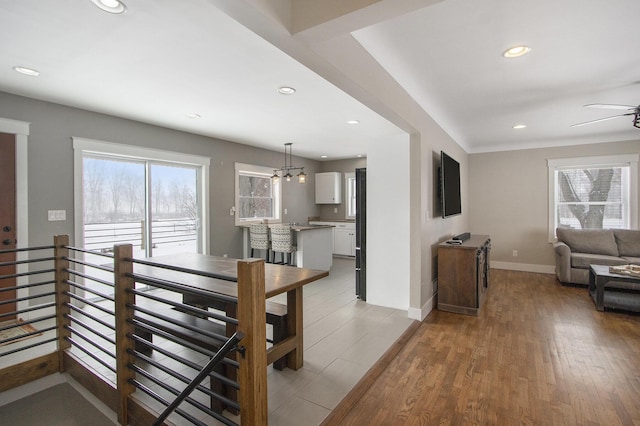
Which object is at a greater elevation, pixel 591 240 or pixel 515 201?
pixel 515 201

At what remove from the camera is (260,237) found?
552 cm

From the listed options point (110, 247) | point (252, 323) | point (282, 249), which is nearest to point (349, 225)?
point (282, 249)

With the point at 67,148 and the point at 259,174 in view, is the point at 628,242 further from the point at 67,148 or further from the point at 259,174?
the point at 67,148

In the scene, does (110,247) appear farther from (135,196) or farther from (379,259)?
(379,259)

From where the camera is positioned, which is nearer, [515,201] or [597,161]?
[597,161]

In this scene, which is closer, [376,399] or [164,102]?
[376,399]

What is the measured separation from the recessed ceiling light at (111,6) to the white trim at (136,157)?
2.54 meters

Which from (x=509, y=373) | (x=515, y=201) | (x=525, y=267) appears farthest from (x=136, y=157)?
(x=525, y=267)

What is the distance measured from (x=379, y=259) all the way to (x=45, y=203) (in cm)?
397

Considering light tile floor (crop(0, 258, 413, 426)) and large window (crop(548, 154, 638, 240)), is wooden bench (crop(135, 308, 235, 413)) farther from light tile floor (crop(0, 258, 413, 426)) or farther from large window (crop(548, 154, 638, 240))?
large window (crop(548, 154, 638, 240))

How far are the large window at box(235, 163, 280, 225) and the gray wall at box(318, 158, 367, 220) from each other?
5.40 feet

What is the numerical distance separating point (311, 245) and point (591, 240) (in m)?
4.56

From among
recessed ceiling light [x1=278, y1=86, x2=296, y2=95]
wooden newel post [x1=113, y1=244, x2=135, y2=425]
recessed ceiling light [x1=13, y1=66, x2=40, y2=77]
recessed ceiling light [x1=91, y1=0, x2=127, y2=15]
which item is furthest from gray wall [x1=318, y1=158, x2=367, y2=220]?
wooden newel post [x1=113, y1=244, x2=135, y2=425]

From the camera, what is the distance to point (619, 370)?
243 centimetres
